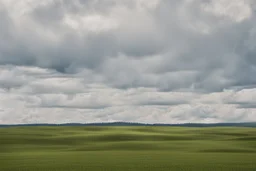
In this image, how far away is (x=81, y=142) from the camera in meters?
133

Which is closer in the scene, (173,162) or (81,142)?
(173,162)

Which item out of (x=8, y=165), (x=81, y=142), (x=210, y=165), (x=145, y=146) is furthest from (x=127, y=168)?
(x=81, y=142)

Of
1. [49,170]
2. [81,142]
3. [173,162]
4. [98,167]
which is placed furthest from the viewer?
[81,142]

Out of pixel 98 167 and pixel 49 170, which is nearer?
pixel 49 170

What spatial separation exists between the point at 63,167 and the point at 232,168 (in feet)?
66.6

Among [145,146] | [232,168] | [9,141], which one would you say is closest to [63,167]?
[232,168]

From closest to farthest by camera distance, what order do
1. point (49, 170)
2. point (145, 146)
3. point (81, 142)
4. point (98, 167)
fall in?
point (49, 170) < point (98, 167) < point (145, 146) < point (81, 142)

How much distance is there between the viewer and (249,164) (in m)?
68.6

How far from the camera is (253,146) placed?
11525 centimetres

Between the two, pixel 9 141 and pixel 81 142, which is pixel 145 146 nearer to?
pixel 81 142

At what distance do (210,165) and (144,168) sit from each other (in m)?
9.49

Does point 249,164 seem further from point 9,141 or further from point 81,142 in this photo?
point 9,141

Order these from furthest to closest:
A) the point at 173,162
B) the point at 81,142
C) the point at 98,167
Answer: the point at 81,142, the point at 173,162, the point at 98,167

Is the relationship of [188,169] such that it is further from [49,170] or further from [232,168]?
[49,170]
